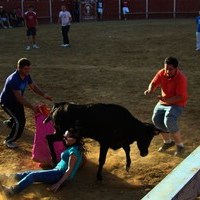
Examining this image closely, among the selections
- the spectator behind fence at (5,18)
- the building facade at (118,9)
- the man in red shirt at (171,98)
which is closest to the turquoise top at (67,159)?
the man in red shirt at (171,98)

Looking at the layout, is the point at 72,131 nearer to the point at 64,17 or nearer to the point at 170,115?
the point at 170,115

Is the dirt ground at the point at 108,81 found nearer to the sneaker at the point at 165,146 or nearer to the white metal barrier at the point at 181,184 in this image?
the sneaker at the point at 165,146

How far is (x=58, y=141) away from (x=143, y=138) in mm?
991

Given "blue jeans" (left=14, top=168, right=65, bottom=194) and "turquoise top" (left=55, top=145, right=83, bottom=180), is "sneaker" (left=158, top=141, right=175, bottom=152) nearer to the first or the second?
"turquoise top" (left=55, top=145, right=83, bottom=180)

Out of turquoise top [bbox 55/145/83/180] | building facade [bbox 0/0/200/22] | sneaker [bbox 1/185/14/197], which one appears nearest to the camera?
sneaker [bbox 1/185/14/197]

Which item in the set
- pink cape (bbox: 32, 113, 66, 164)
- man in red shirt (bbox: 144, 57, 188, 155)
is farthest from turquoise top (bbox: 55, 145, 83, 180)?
man in red shirt (bbox: 144, 57, 188, 155)

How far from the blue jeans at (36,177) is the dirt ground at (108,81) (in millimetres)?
105

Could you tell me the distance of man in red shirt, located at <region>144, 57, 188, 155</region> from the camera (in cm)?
550

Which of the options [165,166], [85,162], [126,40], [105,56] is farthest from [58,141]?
[126,40]

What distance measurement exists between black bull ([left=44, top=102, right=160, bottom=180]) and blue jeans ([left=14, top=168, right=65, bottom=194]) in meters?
0.49

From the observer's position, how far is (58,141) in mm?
5426

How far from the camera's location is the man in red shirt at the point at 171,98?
5500mm

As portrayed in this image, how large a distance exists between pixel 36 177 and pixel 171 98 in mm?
1870

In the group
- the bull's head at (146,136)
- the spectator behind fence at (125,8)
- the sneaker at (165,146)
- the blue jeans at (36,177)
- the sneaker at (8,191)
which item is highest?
the spectator behind fence at (125,8)
